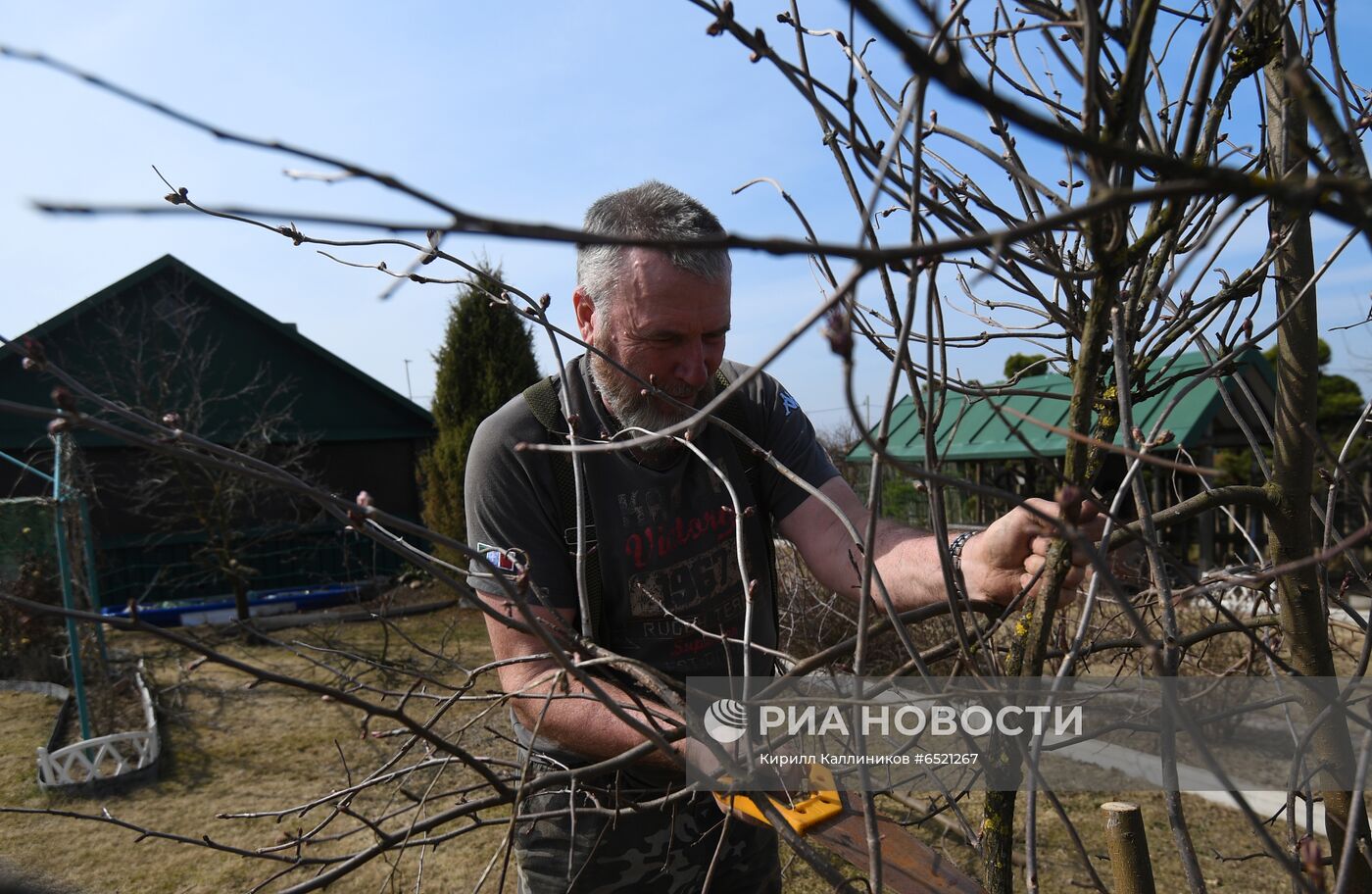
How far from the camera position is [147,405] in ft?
33.2

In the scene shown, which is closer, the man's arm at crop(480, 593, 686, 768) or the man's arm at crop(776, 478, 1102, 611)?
the man's arm at crop(776, 478, 1102, 611)

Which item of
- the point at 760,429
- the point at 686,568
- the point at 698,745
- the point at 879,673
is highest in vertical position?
the point at 760,429

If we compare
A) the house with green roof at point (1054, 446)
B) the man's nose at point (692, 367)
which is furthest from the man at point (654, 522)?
the house with green roof at point (1054, 446)

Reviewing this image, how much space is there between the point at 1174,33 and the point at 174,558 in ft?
47.9

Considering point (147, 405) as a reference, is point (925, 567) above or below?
below

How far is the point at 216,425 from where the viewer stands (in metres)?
14.0

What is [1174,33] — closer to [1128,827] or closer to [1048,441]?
[1128,827]

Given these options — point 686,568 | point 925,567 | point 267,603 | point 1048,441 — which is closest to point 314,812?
point 686,568

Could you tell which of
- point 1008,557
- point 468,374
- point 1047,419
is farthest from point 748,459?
point 468,374

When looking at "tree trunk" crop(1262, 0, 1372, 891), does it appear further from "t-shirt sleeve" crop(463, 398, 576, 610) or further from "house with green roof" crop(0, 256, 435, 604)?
"house with green roof" crop(0, 256, 435, 604)

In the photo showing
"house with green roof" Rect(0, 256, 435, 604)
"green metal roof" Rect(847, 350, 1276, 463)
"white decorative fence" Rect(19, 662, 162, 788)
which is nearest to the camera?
"white decorative fence" Rect(19, 662, 162, 788)

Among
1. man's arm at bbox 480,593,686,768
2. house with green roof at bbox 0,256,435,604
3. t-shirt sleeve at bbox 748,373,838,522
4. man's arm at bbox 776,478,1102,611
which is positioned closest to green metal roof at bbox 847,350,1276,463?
t-shirt sleeve at bbox 748,373,838,522

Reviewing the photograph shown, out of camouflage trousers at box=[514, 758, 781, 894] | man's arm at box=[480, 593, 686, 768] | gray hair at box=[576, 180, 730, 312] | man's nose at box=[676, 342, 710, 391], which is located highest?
gray hair at box=[576, 180, 730, 312]

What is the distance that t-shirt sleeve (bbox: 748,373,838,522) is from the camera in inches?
101
